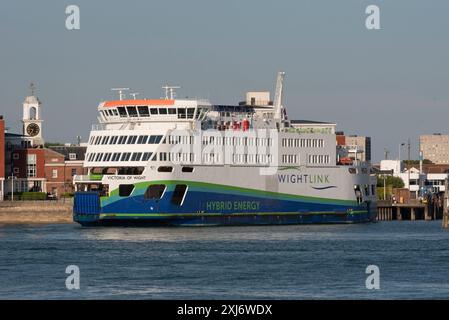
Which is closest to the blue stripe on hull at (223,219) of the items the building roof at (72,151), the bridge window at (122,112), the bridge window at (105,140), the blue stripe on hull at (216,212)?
the blue stripe on hull at (216,212)

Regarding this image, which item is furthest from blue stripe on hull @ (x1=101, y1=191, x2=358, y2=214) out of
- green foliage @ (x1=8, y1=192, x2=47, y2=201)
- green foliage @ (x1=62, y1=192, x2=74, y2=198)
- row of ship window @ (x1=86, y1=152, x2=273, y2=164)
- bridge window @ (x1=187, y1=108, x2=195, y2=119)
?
green foliage @ (x1=8, y1=192, x2=47, y2=201)

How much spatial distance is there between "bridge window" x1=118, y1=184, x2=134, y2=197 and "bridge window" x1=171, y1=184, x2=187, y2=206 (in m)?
2.82

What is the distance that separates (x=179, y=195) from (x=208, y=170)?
10.5 feet

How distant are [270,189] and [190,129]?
7.54m

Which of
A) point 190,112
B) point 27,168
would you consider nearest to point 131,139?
point 190,112

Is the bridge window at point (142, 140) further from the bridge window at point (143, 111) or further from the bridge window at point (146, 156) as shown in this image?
the bridge window at point (143, 111)

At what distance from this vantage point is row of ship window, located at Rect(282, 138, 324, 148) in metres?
90.4

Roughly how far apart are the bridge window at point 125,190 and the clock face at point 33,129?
147 feet

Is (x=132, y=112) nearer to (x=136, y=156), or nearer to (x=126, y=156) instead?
(x=126, y=156)

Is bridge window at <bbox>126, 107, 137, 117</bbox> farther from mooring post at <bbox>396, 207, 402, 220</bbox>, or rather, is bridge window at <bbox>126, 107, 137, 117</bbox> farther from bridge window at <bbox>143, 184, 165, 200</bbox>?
mooring post at <bbox>396, 207, 402, 220</bbox>
